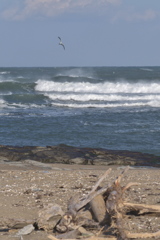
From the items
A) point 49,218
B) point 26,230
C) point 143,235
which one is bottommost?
point 143,235

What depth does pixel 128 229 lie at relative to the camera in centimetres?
580

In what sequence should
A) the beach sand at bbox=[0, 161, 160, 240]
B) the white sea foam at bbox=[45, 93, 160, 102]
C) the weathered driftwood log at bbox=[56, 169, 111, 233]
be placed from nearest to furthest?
1. the weathered driftwood log at bbox=[56, 169, 111, 233]
2. the beach sand at bbox=[0, 161, 160, 240]
3. the white sea foam at bbox=[45, 93, 160, 102]

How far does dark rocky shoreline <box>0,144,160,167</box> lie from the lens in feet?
45.1

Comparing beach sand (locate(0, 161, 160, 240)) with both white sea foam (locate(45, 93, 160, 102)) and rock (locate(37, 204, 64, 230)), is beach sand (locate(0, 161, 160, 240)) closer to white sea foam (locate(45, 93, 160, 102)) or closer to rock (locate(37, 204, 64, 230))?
rock (locate(37, 204, 64, 230))

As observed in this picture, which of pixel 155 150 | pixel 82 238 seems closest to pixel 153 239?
pixel 82 238

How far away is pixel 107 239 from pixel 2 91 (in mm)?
37323

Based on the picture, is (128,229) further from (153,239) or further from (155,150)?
(155,150)

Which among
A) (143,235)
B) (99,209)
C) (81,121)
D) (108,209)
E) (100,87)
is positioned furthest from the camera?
(100,87)

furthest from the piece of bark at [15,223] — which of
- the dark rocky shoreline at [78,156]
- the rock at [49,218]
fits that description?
the dark rocky shoreline at [78,156]

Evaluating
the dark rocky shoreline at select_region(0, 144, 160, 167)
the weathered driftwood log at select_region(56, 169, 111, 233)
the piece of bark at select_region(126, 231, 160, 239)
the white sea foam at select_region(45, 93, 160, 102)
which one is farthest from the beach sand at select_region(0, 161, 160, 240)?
the white sea foam at select_region(45, 93, 160, 102)

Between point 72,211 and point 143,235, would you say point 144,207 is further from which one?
point 72,211

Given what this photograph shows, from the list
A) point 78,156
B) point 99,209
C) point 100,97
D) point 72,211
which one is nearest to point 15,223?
point 72,211

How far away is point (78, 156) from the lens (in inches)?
561

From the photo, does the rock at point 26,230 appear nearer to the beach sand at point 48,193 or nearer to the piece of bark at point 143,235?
the beach sand at point 48,193
